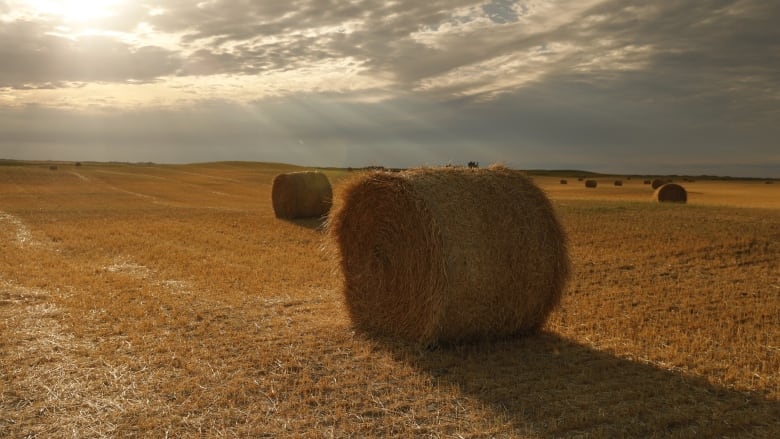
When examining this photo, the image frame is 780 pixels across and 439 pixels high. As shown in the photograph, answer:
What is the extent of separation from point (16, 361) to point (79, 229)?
13556mm

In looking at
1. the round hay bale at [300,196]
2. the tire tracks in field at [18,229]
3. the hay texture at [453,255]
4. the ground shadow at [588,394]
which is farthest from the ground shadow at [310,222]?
the ground shadow at [588,394]

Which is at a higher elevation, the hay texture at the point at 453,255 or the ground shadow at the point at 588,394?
the hay texture at the point at 453,255

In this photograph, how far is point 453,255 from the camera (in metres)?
7.61

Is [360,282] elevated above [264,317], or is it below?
above

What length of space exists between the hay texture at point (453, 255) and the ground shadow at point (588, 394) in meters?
0.47

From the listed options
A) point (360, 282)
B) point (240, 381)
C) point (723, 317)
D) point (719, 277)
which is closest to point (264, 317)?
point (360, 282)

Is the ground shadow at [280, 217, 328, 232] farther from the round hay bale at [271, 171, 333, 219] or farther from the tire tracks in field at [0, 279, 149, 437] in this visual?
the tire tracks in field at [0, 279, 149, 437]

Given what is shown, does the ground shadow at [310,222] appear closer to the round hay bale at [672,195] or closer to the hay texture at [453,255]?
the hay texture at [453,255]

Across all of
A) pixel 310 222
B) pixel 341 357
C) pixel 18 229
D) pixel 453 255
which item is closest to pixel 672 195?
pixel 310 222

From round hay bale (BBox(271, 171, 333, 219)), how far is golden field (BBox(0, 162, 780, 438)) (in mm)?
8967

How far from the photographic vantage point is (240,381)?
21.0 feet

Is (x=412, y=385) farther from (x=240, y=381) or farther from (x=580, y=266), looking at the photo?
(x=580, y=266)

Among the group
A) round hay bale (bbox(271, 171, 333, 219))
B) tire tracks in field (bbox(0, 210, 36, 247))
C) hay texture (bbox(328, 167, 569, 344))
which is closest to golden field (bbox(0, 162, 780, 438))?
hay texture (bbox(328, 167, 569, 344))

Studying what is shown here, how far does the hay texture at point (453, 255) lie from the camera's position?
766cm
